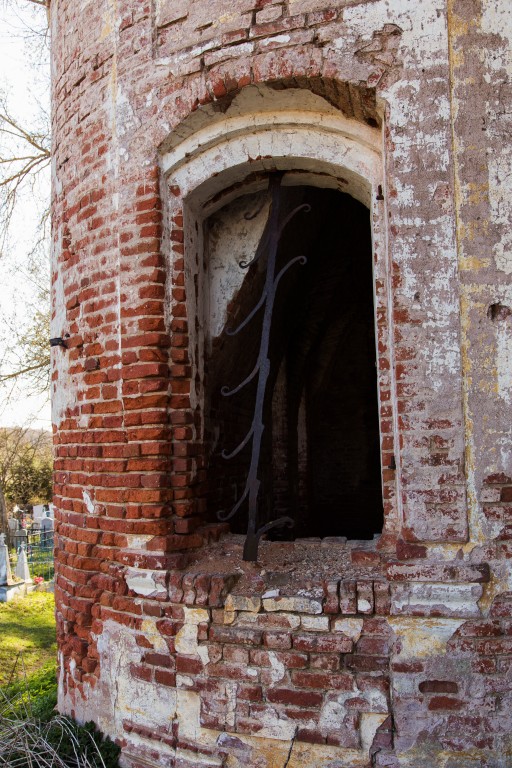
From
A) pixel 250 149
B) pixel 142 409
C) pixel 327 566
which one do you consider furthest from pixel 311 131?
pixel 327 566

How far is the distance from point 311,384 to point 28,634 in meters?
5.42

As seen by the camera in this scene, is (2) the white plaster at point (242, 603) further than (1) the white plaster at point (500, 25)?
Yes

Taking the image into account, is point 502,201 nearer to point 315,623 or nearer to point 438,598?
point 438,598

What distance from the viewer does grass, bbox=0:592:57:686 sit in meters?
6.83

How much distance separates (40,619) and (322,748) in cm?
726

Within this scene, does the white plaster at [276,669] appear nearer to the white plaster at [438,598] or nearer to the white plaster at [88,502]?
the white plaster at [438,598]

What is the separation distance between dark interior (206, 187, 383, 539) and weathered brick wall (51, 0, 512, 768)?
0.52 m

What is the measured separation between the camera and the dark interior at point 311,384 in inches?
162

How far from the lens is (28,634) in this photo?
8078mm

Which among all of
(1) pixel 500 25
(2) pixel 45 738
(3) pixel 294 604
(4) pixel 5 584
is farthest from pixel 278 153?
(4) pixel 5 584

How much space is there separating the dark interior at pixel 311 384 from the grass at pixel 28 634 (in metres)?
3.30

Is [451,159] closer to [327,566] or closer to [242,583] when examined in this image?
[327,566]

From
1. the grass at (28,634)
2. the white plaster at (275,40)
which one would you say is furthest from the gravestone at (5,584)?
the white plaster at (275,40)

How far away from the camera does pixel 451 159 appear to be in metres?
2.87
